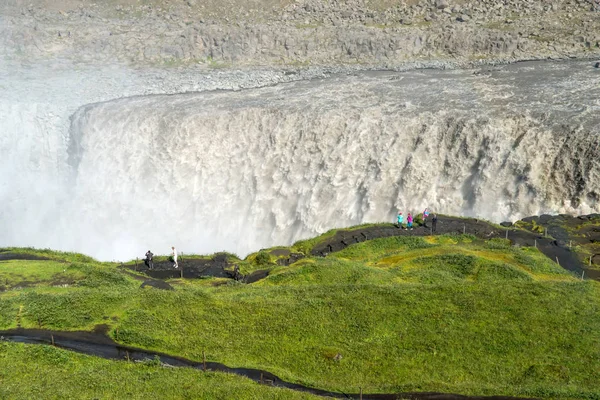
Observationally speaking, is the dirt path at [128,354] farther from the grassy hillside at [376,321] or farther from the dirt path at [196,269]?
the dirt path at [196,269]

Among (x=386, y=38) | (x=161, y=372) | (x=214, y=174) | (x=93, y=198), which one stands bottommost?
(x=93, y=198)

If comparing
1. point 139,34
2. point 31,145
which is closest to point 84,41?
point 139,34

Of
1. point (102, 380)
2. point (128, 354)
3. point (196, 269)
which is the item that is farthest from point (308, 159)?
point (102, 380)

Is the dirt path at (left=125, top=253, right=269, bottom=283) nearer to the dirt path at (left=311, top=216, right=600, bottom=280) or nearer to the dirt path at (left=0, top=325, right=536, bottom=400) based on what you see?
the dirt path at (left=311, top=216, right=600, bottom=280)

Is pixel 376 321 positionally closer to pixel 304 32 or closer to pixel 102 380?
pixel 102 380

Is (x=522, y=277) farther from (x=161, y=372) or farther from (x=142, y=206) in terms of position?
(x=142, y=206)

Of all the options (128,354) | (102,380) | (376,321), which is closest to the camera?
(102,380)

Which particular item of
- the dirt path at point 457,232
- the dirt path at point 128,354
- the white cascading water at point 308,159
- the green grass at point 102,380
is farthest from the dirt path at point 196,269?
the green grass at point 102,380
